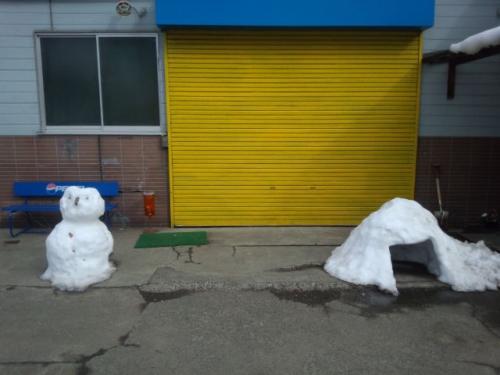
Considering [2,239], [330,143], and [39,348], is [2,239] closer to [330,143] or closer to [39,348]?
[39,348]

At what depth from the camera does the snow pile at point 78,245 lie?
17.7ft

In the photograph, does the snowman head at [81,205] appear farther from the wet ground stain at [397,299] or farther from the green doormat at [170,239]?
the wet ground stain at [397,299]

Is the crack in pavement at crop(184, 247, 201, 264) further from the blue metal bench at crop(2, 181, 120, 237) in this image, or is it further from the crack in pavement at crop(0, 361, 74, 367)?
the crack in pavement at crop(0, 361, 74, 367)

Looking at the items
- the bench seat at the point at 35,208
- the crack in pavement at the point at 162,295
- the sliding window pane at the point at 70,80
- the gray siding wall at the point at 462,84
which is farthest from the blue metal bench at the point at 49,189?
the gray siding wall at the point at 462,84

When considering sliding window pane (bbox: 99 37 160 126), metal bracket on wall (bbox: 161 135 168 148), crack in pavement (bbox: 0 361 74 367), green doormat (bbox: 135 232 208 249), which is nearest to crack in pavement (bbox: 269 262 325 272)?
green doormat (bbox: 135 232 208 249)

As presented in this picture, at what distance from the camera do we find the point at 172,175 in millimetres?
8000

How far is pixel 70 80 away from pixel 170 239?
329 centimetres

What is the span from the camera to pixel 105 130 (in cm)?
794

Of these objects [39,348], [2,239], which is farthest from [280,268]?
[2,239]

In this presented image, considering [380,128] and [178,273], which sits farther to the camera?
[380,128]

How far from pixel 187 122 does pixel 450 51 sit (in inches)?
171

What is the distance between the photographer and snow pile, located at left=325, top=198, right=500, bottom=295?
5.43 metres

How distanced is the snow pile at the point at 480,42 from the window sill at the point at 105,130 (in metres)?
4.87

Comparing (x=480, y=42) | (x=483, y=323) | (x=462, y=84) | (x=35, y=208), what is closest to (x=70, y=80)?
(x=35, y=208)
